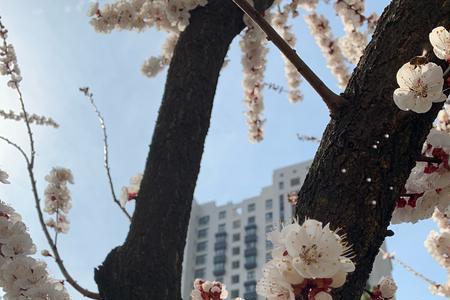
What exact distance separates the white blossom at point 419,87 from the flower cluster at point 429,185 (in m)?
0.17

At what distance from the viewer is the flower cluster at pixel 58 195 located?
3.52 metres

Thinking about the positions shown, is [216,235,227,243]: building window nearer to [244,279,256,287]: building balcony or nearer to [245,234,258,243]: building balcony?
[245,234,258,243]: building balcony

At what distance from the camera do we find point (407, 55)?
1.30 m

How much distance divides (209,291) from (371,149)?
0.61m

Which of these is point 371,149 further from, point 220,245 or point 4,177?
point 220,245

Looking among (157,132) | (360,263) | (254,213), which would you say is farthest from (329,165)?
(254,213)

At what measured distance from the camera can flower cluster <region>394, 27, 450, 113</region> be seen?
3.87 feet

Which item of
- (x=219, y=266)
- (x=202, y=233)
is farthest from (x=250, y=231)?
(x=202, y=233)

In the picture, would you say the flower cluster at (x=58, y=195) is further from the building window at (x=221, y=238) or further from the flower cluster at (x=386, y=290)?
the building window at (x=221, y=238)

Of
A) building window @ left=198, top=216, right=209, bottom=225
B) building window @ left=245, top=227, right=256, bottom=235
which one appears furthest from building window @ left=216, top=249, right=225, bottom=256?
building window @ left=198, top=216, right=209, bottom=225

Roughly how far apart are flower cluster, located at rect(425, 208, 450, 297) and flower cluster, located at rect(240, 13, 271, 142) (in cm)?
177

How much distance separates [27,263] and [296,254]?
144 cm

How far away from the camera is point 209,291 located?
147cm

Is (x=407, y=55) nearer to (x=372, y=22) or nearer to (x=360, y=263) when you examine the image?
(x=360, y=263)
